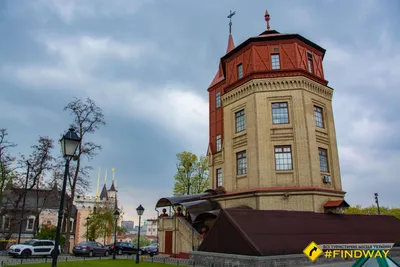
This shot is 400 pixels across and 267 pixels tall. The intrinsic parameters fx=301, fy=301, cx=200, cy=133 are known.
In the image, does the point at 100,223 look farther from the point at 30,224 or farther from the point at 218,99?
the point at 218,99

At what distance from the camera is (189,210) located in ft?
77.0

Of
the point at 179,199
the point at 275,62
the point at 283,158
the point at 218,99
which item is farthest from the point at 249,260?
the point at 218,99

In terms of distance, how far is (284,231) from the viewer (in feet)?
50.9

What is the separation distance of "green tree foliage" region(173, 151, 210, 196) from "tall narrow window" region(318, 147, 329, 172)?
2249 cm

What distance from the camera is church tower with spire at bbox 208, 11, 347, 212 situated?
2053cm

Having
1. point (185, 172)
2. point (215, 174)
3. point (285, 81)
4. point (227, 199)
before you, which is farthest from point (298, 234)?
point (185, 172)

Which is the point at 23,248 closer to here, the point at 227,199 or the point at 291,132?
the point at 227,199

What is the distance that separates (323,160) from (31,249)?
79.9 feet

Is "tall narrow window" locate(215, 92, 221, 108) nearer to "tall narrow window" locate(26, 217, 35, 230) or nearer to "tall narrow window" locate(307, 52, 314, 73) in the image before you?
"tall narrow window" locate(307, 52, 314, 73)

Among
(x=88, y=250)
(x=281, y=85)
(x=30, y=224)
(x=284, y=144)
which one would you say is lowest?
(x=88, y=250)

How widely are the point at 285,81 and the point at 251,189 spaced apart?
8.42 m

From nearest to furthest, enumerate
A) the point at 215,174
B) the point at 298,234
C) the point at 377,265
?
the point at 377,265
the point at 298,234
the point at 215,174

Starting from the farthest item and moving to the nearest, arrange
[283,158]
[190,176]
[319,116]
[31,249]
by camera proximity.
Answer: [190,176]
[31,249]
[319,116]
[283,158]

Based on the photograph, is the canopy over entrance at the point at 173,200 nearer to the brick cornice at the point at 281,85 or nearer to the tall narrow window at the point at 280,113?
the tall narrow window at the point at 280,113
